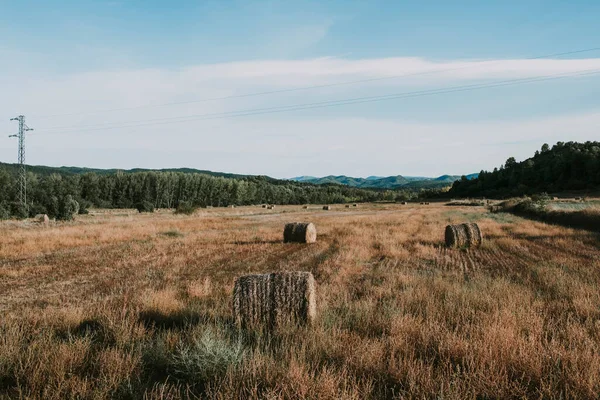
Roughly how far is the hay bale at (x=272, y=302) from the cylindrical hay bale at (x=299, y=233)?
1452 centimetres

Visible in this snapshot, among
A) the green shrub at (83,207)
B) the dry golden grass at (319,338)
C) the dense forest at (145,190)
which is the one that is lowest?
the green shrub at (83,207)

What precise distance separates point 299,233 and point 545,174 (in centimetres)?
10063

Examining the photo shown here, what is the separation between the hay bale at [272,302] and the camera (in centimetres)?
657

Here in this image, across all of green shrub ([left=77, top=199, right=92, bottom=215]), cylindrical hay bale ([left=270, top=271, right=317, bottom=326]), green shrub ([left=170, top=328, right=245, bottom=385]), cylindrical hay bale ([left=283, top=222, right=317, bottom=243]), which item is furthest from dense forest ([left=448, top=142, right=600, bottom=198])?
green shrub ([left=170, top=328, right=245, bottom=385])

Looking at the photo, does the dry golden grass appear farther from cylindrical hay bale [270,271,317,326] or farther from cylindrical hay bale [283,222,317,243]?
cylindrical hay bale [283,222,317,243]

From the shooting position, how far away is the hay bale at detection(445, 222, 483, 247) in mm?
18891

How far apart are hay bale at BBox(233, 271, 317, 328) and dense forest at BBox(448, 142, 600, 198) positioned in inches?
3876

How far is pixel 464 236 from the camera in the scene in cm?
1898

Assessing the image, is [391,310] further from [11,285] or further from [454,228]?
[454,228]

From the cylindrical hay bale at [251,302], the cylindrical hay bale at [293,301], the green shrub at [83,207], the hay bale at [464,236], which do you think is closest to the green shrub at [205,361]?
the cylindrical hay bale at [251,302]

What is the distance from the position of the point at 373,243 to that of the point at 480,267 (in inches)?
267

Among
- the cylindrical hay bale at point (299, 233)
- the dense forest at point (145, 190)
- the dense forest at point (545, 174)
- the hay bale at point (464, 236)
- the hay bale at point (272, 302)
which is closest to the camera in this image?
the hay bale at point (272, 302)

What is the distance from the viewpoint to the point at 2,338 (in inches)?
206

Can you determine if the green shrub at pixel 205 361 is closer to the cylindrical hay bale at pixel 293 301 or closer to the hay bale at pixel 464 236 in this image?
the cylindrical hay bale at pixel 293 301
